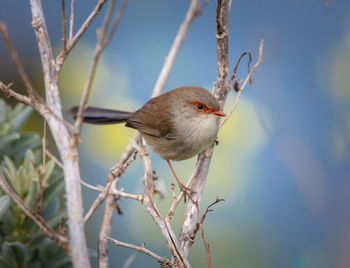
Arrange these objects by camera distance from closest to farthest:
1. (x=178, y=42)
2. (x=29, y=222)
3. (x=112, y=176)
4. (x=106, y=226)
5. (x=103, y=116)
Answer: (x=112, y=176) → (x=178, y=42) → (x=29, y=222) → (x=106, y=226) → (x=103, y=116)

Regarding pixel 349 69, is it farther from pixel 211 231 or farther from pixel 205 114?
pixel 211 231

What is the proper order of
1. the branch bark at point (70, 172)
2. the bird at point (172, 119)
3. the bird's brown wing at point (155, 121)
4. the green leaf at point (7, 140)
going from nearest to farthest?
the branch bark at point (70, 172) < the green leaf at point (7, 140) < the bird at point (172, 119) < the bird's brown wing at point (155, 121)

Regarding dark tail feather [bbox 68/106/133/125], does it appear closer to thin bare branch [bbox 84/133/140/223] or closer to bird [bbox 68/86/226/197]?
bird [bbox 68/86/226/197]

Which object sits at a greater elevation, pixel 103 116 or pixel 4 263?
pixel 103 116

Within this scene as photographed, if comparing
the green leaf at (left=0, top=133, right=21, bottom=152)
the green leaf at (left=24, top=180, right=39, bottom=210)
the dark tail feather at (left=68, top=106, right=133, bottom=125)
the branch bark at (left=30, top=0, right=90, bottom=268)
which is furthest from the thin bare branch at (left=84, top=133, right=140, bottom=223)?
the green leaf at (left=0, top=133, right=21, bottom=152)

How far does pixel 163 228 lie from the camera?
1090 millimetres

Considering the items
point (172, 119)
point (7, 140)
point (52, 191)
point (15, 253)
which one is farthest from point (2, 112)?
point (172, 119)

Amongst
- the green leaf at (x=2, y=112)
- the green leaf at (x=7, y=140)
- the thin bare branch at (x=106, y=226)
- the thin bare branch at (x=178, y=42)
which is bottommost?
the thin bare branch at (x=106, y=226)

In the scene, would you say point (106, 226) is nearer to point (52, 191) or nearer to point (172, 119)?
point (52, 191)

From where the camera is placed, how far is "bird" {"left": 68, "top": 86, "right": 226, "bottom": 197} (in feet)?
6.09

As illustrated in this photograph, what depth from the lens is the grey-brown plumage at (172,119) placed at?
1858 millimetres

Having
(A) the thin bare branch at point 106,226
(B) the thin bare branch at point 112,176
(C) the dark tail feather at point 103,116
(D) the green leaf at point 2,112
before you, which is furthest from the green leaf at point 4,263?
(C) the dark tail feather at point 103,116

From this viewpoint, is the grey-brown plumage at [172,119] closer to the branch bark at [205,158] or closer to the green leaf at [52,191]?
the branch bark at [205,158]

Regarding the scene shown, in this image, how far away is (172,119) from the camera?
2.00 m
